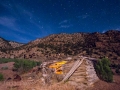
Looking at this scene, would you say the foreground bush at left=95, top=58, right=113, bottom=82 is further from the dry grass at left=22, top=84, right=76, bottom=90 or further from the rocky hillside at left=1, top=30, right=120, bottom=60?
the rocky hillside at left=1, top=30, right=120, bottom=60

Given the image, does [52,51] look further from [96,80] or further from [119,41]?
[96,80]

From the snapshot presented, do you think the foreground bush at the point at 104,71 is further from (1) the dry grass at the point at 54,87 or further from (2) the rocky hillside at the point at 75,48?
(2) the rocky hillside at the point at 75,48

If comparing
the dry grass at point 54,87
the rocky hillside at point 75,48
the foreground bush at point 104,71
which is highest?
the rocky hillside at point 75,48

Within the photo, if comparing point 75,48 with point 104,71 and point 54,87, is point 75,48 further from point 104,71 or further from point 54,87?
point 54,87

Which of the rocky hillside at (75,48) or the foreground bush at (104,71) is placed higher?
the rocky hillside at (75,48)

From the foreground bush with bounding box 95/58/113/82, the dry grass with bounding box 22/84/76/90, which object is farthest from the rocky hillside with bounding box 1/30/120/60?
the dry grass with bounding box 22/84/76/90

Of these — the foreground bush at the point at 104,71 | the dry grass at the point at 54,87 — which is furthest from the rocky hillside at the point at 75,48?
the dry grass at the point at 54,87

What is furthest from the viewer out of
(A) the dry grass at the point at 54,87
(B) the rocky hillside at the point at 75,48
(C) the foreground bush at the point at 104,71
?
(B) the rocky hillside at the point at 75,48

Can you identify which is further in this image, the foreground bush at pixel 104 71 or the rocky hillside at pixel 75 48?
the rocky hillside at pixel 75 48

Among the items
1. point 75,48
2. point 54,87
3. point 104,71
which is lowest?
point 54,87

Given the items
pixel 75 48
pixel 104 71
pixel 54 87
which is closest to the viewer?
pixel 54 87

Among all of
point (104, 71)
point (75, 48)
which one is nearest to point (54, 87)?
point (104, 71)

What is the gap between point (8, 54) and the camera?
5303cm

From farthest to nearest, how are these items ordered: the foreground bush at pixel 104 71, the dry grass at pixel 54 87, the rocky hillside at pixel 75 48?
the rocky hillside at pixel 75 48, the foreground bush at pixel 104 71, the dry grass at pixel 54 87
